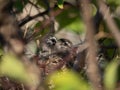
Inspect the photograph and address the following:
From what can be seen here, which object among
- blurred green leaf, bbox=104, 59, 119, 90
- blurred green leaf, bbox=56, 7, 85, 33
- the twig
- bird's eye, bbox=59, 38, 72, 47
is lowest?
bird's eye, bbox=59, 38, 72, 47

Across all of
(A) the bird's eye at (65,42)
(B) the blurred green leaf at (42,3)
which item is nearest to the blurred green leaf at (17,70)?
(B) the blurred green leaf at (42,3)

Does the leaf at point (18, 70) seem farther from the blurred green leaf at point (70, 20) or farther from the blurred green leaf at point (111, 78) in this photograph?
the blurred green leaf at point (70, 20)

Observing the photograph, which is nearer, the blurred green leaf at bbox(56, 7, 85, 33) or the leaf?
the leaf

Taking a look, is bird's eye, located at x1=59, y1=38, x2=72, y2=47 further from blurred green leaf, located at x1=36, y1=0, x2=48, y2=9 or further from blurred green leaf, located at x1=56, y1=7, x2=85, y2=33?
blurred green leaf, located at x1=56, y1=7, x2=85, y2=33

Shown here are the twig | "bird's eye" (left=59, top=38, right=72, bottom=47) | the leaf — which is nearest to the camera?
the twig

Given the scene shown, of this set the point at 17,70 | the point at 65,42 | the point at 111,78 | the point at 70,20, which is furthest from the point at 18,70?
the point at 65,42

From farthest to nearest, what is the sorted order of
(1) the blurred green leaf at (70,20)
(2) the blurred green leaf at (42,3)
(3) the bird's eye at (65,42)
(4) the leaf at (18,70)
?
(3) the bird's eye at (65,42), (2) the blurred green leaf at (42,3), (1) the blurred green leaf at (70,20), (4) the leaf at (18,70)

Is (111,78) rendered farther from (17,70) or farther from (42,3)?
(42,3)

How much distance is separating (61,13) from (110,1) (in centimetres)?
33

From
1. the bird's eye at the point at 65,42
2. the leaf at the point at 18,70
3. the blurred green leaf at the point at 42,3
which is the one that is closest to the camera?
the leaf at the point at 18,70

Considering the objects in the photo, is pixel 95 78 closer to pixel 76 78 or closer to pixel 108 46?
pixel 76 78

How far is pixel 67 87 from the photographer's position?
68cm

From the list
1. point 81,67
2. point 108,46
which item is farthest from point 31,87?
point 108,46

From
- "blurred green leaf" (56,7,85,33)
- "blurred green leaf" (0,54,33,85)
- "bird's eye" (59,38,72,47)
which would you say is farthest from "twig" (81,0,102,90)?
"bird's eye" (59,38,72,47)
